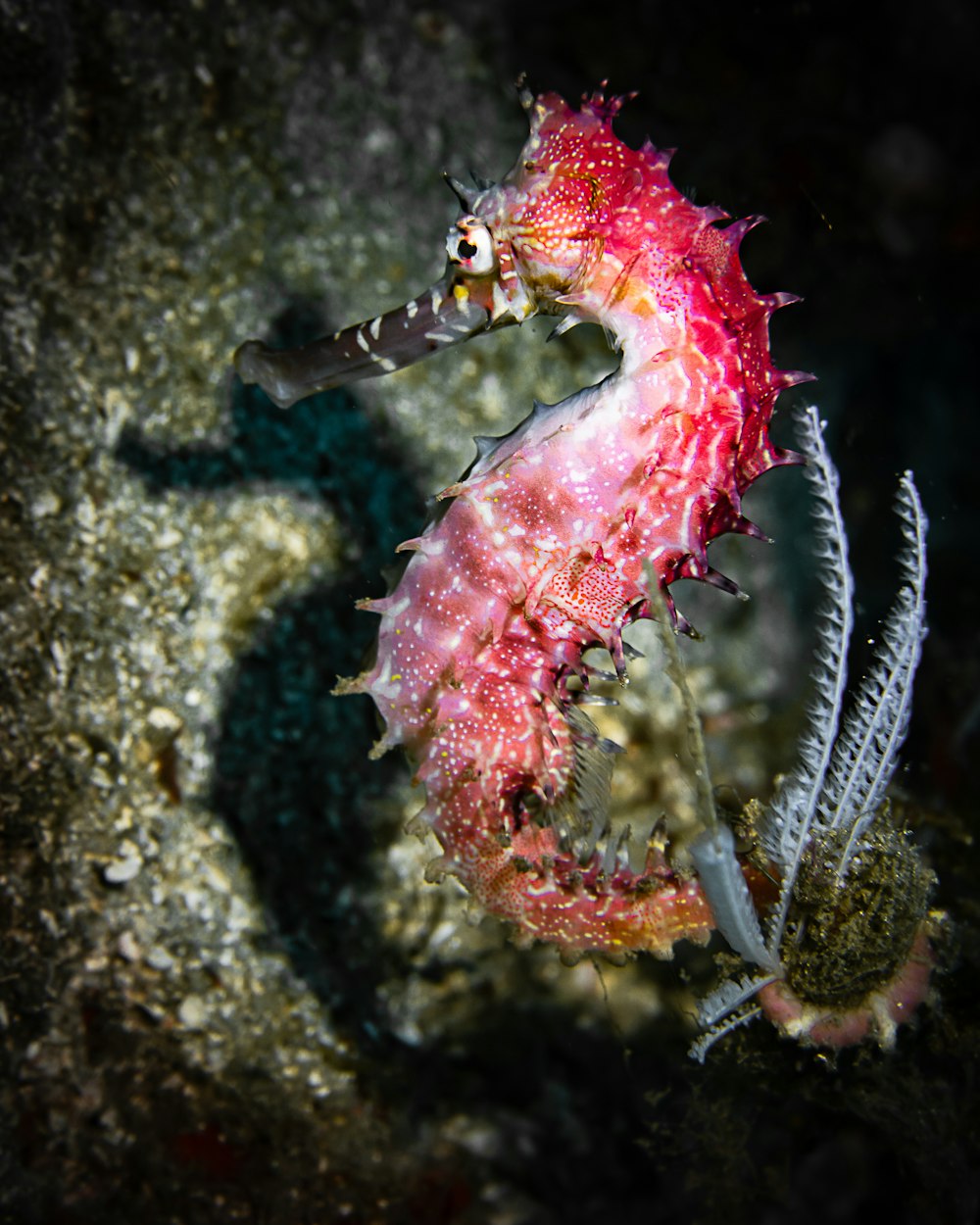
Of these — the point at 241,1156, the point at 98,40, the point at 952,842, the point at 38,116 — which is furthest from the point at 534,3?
the point at 241,1156

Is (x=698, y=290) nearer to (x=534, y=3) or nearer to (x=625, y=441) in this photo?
(x=625, y=441)

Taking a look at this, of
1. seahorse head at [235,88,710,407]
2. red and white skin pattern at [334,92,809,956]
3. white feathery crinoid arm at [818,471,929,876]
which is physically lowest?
white feathery crinoid arm at [818,471,929,876]

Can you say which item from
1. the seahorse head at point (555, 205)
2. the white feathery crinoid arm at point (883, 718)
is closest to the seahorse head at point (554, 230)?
the seahorse head at point (555, 205)

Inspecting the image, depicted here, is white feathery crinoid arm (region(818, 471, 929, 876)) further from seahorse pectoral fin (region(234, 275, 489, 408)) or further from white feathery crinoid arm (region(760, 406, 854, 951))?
seahorse pectoral fin (region(234, 275, 489, 408))

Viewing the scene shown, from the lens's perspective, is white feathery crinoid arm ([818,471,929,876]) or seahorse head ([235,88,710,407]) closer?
seahorse head ([235,88,710,407])

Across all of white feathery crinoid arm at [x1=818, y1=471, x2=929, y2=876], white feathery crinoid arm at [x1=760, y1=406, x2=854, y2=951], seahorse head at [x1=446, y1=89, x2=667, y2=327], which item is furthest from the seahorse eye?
white feathery crinoid arm at [x1=818, y1=471, x2=929, y2=876]

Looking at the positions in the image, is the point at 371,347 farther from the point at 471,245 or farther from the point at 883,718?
the point at 883,718

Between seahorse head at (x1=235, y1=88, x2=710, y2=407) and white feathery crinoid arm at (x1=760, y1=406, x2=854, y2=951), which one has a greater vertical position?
seahorse head at (x1=235, y1=88, x2=710, y2=407)
